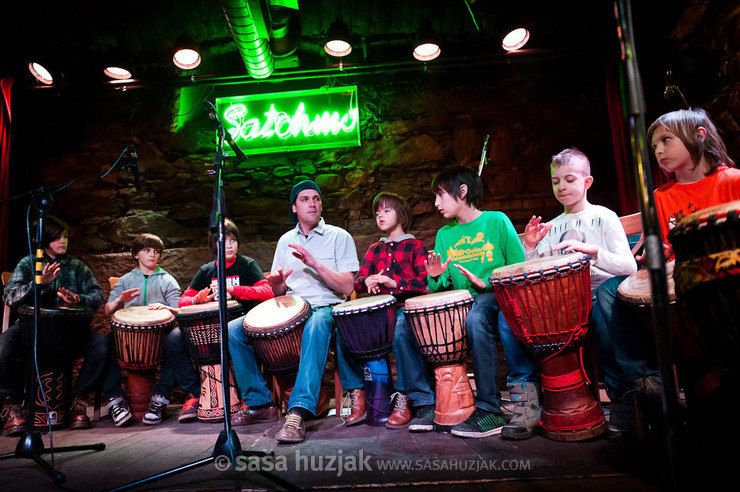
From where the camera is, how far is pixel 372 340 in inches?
116

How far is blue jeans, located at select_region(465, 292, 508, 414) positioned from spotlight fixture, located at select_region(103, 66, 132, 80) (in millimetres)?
4349

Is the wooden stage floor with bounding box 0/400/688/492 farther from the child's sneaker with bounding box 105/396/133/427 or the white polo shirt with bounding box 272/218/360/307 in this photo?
the white polo shirt with bounding box 272/218/360/307

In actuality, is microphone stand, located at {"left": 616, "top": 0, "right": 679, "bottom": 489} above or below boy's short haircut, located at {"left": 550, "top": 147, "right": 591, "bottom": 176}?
below

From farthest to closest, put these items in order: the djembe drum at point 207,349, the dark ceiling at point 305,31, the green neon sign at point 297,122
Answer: the green neon sign at point 297,122 < the dark ceiling at point 305,31 < the djembe drum at point 207,349

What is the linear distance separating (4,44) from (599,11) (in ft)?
19.0

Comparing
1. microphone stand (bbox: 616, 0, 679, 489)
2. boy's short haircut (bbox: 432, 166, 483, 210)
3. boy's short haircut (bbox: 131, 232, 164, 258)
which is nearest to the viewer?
microphone stand (bbox: 616, 0, 679, 489)

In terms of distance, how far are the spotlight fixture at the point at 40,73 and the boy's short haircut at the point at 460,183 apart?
420 cm

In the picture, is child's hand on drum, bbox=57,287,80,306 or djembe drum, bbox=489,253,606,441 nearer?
djembe drum, bbox=489,253,606,441

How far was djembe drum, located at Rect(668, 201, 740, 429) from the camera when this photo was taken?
1374mm

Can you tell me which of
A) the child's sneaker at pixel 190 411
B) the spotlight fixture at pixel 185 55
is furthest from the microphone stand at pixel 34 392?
the spotlight fixture at pixel 185 55

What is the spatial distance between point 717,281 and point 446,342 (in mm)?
1465

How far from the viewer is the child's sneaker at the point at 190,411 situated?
11.3 feet

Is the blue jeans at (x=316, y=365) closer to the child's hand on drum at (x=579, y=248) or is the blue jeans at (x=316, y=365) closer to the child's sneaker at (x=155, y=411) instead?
the child's sneaker at (x=155, y=411)

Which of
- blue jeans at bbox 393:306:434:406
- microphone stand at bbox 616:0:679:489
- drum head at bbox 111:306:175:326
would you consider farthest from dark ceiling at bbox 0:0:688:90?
microphone stand at bbox 616:0:679:489
